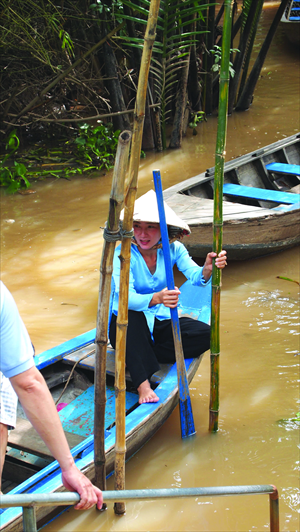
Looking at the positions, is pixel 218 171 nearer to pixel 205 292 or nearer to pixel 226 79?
pixel 226 79

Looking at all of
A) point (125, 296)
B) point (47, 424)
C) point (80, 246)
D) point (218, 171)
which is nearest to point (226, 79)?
point (218, 171)

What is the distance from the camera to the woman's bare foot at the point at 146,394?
2609mm

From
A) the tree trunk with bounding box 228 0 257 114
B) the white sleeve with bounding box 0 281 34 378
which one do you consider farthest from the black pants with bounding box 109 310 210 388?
the tree trunk with bounding box 228 0 257 114

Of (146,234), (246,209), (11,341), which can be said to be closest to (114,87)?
(246,209)

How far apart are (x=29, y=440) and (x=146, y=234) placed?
1146 mm

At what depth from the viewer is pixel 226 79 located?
2291 millimetres

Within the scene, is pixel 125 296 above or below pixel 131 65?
below

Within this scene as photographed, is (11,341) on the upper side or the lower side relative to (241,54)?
lower

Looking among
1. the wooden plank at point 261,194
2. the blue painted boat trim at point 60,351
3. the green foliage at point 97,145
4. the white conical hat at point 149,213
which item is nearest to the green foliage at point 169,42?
the green foliage at point 97,145

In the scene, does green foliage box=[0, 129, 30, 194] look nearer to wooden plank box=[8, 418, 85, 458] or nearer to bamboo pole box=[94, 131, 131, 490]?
wooden plank box=[8, 418, 85, 458]

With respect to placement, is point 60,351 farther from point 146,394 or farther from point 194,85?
point 194,85

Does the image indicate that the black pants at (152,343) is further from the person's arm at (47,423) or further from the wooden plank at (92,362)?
the person's arm at (47,423)

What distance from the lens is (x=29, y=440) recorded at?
95.0 inches

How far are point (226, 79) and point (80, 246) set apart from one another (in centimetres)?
302
